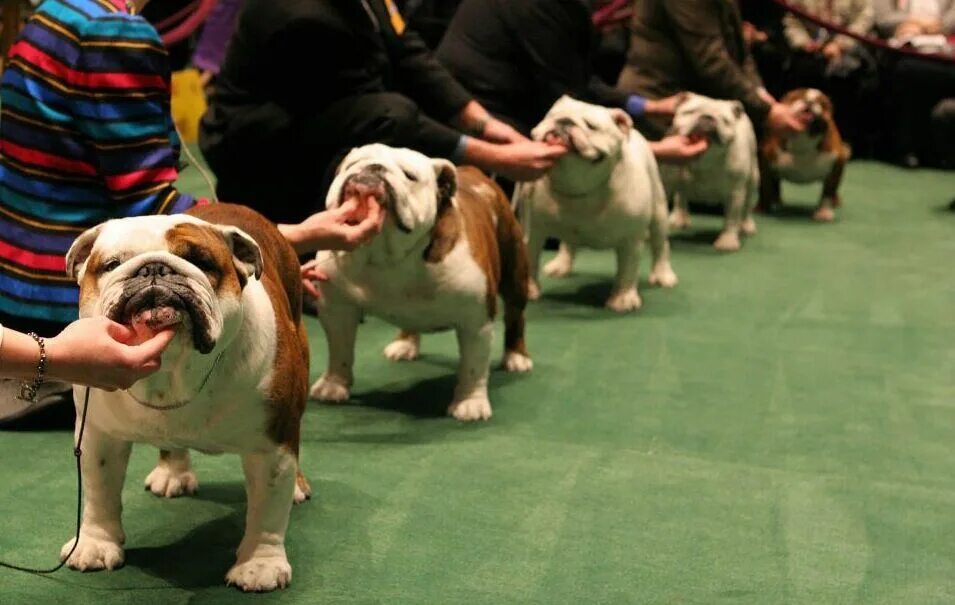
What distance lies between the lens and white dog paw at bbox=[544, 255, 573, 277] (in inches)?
231

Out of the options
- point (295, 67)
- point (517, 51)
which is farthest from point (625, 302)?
point (295, 67)

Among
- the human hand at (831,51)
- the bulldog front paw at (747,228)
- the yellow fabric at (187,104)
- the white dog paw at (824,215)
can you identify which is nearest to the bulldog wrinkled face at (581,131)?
the bulldog front paw at (747,228)

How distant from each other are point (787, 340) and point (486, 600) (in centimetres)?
255

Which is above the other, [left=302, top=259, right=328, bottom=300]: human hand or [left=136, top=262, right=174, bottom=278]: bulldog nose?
[left=136, top=262, right=174, bottom=278]: bulldog nose

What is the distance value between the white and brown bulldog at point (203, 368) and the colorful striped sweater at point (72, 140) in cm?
41

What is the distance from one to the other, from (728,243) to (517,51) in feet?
5.37

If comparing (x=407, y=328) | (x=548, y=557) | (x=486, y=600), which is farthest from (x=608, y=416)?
(x=486, y=600)

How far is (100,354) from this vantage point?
191cm

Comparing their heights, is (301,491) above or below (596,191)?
above

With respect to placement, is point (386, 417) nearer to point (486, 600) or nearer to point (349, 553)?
point (349, 553)

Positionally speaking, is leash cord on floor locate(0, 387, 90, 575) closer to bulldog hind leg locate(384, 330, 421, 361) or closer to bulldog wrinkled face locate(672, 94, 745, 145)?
bulldog hind leg locate(384, 330, 421, 361)

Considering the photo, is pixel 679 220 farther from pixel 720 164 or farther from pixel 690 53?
pixel 690 53

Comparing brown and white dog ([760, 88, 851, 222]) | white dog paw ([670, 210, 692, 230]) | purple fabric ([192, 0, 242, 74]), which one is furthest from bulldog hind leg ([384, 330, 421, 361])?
purple fabric ([192, 0, 242, 74])

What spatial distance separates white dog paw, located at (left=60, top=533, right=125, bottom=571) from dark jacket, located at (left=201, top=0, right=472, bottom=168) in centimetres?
222
